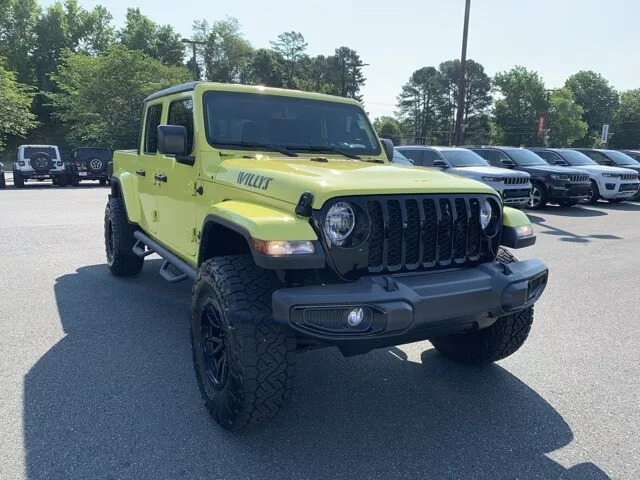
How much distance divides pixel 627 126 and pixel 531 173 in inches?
3364

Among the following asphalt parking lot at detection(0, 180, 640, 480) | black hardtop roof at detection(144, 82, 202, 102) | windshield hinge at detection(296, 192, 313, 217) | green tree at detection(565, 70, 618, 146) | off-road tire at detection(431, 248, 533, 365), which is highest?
green tree at detection(565, 70, 618, 146)

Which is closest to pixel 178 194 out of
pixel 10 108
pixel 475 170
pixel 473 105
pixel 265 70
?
pixel 475 170

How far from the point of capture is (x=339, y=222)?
8.63ft

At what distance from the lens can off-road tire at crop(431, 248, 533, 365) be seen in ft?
11.0

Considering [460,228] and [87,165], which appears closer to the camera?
[460,228]

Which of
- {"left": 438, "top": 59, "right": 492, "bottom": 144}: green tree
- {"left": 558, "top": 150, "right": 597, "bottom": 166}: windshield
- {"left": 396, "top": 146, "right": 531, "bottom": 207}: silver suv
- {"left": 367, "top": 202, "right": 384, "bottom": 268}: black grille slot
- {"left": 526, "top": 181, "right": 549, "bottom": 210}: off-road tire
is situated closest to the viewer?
{"left": 367, "top": 202, "right": 384, "bottom": 268}: black grille slot

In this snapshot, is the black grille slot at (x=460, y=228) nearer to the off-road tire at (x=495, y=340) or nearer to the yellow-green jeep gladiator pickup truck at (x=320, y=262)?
the yellow-green jeep gladiator pickup truck at (x=320, y=262)

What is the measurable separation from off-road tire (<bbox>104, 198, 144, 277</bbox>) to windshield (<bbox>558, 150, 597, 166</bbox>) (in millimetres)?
14612

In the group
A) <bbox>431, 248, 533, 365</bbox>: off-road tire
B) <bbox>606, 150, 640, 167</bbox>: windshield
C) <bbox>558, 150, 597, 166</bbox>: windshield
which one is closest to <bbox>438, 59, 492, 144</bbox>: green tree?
<bbox>606, 150, 640, 167</bbox>: windshield

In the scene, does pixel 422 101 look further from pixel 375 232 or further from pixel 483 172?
pixel 375 232

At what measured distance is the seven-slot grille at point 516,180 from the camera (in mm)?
12039

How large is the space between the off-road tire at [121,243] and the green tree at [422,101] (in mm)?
84157

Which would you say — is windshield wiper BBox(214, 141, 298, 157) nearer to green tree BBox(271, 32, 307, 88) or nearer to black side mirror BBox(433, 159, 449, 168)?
black side mirror BBox(433, 159, 449, 168)

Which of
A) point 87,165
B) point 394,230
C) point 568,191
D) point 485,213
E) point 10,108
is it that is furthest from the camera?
point 10,108
